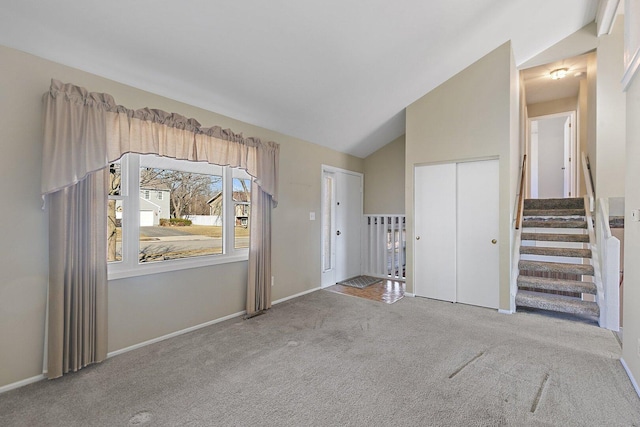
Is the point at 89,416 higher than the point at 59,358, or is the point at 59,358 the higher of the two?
the point at 59,358

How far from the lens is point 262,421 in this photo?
1.81 m

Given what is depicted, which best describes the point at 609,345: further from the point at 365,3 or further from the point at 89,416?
the point at 89,416

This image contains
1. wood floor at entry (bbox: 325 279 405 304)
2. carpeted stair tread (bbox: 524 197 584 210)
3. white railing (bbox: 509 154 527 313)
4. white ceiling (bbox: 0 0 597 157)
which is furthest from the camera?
carpeted stair tread (bbox: 524 197 584 210)

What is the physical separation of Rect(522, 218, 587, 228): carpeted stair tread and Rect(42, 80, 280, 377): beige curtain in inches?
209

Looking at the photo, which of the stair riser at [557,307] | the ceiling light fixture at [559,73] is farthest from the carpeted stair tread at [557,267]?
the ceiling light fixture at [559,73]

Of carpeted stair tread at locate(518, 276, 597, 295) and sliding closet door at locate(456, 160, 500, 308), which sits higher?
sliding closet door at locate(456, 160, 500, 308)

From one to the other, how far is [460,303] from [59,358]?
4.46 m

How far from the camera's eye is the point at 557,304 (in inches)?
146

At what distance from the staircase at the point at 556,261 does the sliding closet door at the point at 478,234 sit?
45cm

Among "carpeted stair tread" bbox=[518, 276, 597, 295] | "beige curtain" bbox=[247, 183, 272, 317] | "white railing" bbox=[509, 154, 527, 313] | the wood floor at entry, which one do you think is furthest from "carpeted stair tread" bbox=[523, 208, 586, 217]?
"beige curtain" bbox=[247, 183, 272, 317]

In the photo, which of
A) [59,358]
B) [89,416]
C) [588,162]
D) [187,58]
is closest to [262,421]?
[89,416]

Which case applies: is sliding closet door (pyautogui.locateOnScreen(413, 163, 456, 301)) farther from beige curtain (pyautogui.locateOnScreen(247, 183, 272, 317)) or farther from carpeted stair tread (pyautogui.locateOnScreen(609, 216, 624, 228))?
beige curtain (pyautogui.locateOnScreen(247, 183, 272, 317))

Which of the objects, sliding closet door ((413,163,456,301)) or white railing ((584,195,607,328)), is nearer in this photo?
white railing ((584,195,607,328))

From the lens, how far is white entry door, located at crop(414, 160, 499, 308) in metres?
4.03
